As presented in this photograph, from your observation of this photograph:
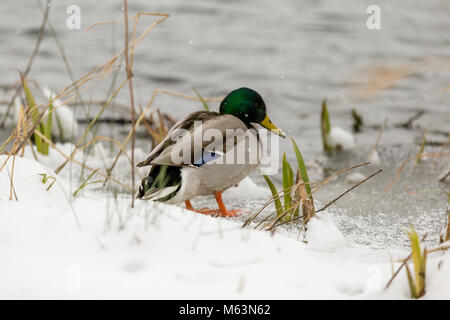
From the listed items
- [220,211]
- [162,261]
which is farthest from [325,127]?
[162,261]

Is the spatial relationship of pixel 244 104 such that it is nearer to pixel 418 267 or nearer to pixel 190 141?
pixel 190 141

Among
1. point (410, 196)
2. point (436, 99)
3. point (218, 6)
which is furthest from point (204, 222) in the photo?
point (218, 6)

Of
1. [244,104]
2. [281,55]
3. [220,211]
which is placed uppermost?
[281,55]

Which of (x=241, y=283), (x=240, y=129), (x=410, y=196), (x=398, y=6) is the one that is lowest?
(x=410, y=196)

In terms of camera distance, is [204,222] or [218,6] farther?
[218,6]

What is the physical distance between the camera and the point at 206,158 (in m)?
2.97

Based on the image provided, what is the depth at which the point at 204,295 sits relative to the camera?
1.87m

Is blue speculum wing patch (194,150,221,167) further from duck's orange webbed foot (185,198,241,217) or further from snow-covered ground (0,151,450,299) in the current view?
snow-covered ground (0,151,450,299)

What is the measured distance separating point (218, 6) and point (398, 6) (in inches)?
94.5

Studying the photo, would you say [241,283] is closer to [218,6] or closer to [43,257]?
[43,257]

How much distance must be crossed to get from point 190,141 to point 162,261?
959 mm

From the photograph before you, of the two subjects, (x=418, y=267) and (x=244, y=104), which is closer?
(x=418, y=267)

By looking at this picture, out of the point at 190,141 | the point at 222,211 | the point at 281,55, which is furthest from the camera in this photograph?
the point at 281,55

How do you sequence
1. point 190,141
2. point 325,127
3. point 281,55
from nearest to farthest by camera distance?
point 190,141 → point 325,127 → point 281,55
